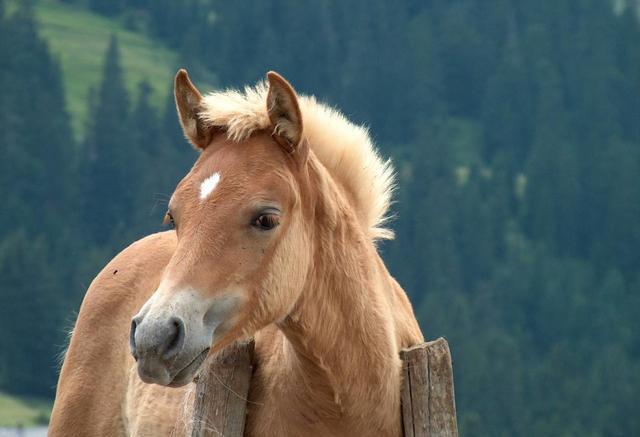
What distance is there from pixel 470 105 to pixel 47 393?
74.0 meters

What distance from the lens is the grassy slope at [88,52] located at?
110m

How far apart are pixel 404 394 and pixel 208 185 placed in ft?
5.01

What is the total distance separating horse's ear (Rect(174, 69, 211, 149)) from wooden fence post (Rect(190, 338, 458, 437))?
41.3 inches

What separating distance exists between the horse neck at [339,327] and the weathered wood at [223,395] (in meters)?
0.29

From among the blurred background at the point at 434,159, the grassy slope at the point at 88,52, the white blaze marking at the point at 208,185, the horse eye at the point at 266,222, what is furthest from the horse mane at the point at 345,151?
the grassy slope at the point at 88,52

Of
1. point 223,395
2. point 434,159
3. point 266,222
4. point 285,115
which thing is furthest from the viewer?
point 434,159

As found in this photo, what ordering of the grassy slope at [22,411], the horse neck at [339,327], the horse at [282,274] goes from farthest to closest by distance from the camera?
the grassy slope at [22,411] → the horse neck at [339,327] → the horse at [282,274]

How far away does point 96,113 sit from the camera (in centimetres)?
10338

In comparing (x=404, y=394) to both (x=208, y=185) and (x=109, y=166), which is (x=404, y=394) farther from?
(x=109, y=166)

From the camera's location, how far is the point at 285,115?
5254mm

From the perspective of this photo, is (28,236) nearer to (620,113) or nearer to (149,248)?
(620,113)

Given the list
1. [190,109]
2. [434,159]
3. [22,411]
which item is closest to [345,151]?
[190,109]

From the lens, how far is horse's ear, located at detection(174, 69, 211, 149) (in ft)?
17.7

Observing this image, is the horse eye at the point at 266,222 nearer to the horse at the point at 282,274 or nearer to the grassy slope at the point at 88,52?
the horse at the point at 282,274
